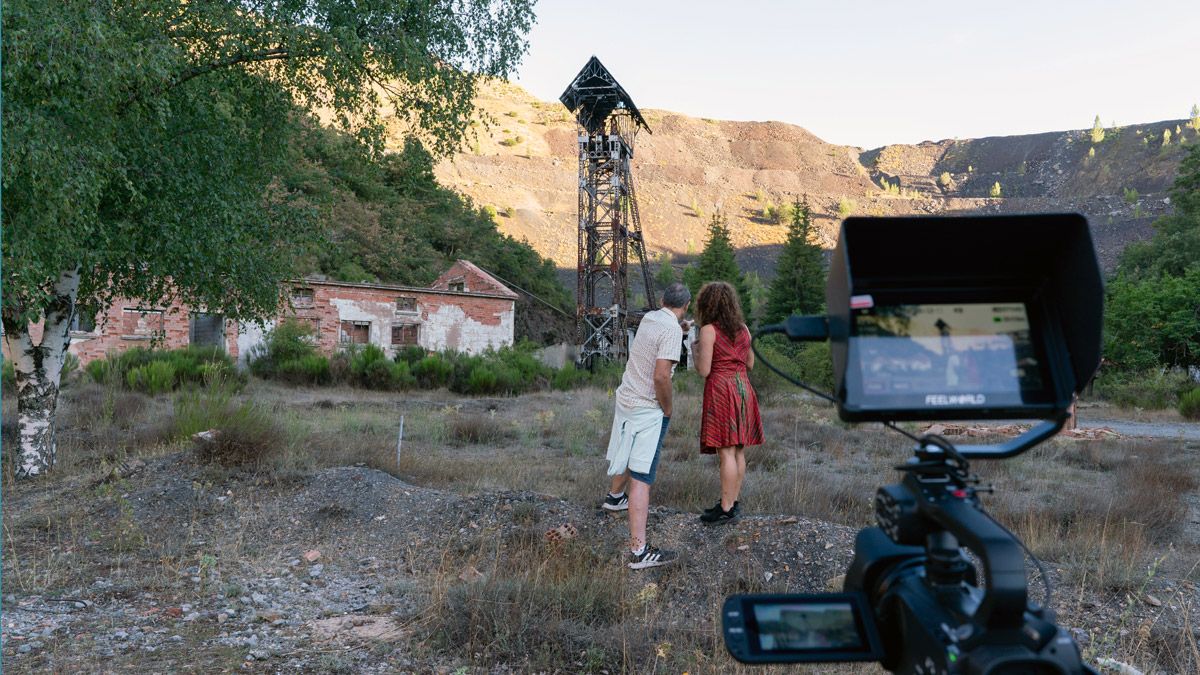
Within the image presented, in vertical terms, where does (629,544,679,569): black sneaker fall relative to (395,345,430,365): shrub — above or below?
above

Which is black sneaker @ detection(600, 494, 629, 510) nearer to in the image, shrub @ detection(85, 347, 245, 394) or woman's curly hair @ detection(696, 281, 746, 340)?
woman's curly hair @ detection(696, 281, 746, 340)

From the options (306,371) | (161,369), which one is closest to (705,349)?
(161,369)

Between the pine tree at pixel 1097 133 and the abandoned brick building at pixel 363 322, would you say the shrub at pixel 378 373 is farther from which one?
the pine tree at pixel 1097 133

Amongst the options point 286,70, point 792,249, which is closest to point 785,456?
point 286,70

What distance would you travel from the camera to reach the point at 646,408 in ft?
17.9

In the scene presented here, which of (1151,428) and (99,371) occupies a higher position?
(99,371)

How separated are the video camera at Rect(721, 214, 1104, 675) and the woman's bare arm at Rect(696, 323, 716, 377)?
397 centimetres

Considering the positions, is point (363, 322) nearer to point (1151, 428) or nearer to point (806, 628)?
point (1151, 428)

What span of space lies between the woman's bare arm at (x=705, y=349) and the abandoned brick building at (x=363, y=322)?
78.3 ft

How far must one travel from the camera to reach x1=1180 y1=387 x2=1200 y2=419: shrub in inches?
741

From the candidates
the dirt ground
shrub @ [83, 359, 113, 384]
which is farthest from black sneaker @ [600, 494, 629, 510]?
shrub @ [83, 359, 113, 384]

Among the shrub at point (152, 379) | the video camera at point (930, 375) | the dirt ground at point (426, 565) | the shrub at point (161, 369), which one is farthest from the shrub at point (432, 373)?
the video camera at point (930, 375)

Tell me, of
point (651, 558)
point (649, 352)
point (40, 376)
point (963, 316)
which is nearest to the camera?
point (963, 316)

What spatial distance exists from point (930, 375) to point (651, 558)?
13.2 feet
